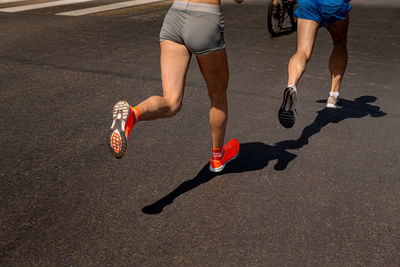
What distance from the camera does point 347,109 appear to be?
563 centimetres

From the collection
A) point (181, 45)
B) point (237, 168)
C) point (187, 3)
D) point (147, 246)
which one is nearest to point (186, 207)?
point (147, 246)

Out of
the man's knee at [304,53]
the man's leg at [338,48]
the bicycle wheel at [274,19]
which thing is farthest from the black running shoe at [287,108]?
the bicycle wheel at [274,19]

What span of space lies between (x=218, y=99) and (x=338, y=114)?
2.32m

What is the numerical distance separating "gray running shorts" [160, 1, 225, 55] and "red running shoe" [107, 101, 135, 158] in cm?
60

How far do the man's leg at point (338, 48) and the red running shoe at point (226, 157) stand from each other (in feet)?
5.79

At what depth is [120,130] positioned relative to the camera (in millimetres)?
2918

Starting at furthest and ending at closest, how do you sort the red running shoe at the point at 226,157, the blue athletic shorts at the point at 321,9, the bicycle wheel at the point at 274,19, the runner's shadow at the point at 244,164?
the bicycle wheel at the point at 274,19
the blue athletic shorts at the point at 321,9
the red running shoe at the point at 226,157
the runner's shadow at the point at 244,164

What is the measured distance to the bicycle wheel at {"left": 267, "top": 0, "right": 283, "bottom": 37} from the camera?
33.1 feet

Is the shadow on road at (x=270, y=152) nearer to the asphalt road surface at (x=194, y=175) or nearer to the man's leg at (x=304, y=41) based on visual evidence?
the asphalt road surface at (x=194, y=175)

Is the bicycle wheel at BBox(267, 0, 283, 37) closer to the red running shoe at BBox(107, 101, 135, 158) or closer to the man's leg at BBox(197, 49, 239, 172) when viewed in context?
the man's leg at BBox(197, 49, 239, 172)

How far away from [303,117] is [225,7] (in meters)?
10.0

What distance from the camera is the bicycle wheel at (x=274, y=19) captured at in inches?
398

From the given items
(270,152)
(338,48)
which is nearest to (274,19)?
(338,48)

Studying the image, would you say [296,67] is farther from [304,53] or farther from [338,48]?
[338,48]
